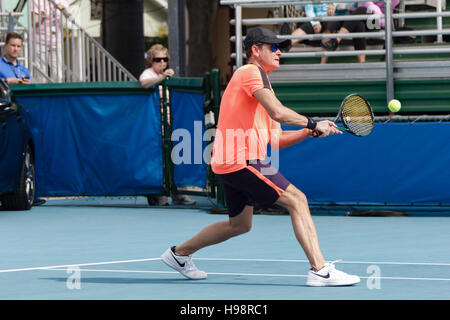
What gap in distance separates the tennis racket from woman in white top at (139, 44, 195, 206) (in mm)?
6307

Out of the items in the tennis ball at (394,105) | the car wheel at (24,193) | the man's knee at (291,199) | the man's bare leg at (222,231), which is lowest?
the car wheel at (24,193)

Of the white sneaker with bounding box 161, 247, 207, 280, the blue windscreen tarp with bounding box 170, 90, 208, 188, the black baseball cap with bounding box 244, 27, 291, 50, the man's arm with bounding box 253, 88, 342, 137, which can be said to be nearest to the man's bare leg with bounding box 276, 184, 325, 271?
the man's arm with bounding box 253, 88, 342, 137

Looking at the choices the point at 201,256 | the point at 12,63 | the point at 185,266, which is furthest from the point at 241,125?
the point at 12,63

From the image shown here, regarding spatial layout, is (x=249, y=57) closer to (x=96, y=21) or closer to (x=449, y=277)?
(x=449, y=277)

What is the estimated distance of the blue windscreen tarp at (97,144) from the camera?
15.2 m

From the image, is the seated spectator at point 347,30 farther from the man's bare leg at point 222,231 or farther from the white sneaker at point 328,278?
the white sneaker at point 328,278

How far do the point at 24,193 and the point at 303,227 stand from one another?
7261 millimetres

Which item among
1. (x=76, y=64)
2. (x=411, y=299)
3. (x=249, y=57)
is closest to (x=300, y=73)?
(x=76, y=64)

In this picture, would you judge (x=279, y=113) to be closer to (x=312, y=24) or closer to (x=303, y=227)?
(x=303, y=227)

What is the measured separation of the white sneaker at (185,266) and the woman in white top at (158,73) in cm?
632

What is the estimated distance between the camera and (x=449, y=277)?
886 centimetres

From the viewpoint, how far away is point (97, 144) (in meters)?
15.4

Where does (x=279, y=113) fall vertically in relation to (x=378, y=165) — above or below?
above

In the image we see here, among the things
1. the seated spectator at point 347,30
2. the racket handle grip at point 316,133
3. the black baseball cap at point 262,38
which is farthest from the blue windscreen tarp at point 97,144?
the racket handle grip at point 316,133
